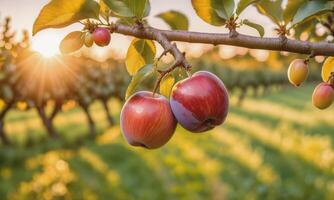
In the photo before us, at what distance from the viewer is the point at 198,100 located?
3.98ft

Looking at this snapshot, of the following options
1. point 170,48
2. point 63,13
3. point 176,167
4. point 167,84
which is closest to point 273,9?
point 167,84

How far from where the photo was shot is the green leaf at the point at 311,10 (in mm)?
1285

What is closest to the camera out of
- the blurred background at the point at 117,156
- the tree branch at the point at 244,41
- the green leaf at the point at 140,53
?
the tree branch at the point at 244,41

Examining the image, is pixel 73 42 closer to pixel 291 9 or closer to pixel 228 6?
pixel 228 6

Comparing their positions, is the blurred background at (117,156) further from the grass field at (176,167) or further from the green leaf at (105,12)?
the green leaf at (105,12)

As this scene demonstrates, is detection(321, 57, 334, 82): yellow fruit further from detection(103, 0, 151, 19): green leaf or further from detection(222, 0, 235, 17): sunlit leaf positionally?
detection(103, 0, 151, 19): green leaf

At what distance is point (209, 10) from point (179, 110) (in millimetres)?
244

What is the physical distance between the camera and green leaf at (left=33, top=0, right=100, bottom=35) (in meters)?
1.16

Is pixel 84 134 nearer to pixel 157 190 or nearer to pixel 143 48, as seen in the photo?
pixel 157 190

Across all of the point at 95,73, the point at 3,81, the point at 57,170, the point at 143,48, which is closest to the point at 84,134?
the point at 95,73

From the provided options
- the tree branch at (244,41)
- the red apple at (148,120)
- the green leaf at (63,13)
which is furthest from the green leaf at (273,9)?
the green leaf at (63,13)

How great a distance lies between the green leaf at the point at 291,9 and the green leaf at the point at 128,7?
0.40 metres

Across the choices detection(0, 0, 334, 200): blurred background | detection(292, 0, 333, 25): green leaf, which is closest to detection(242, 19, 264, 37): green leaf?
detection(292, 0, 333, 25): green leaf

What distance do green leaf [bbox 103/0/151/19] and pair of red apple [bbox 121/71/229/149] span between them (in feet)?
0.62
